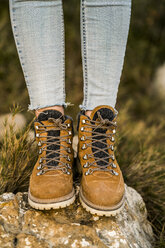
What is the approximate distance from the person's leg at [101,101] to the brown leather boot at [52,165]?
0.06 m

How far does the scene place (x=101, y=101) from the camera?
109cm

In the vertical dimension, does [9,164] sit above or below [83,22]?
below

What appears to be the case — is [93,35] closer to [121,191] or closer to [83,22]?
[83,22]

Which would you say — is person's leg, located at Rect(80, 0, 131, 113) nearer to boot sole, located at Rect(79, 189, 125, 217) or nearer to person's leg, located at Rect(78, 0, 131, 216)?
person's leg, located at Rect(78, 0, 131, 216)

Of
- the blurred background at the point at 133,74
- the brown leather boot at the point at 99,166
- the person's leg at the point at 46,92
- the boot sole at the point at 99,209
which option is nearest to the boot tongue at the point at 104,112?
the brown leather boot at the point at 99,166

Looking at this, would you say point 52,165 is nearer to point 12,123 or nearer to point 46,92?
point 46,92

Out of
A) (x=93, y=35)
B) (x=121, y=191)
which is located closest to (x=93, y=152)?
(x=121, y=191)

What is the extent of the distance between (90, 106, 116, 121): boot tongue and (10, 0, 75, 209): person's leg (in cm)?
12

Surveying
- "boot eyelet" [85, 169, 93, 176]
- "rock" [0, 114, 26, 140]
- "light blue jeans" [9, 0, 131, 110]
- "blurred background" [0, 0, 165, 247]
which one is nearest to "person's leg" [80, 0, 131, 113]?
"light blue jeans" [9, 0, 131, 110]

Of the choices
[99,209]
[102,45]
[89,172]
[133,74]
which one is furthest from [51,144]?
[133,74]

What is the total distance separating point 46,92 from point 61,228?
546 millimetres

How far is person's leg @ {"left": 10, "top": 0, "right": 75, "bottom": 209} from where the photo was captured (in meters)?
0.95

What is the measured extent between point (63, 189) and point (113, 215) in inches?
8.4

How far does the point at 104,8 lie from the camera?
974 mm
